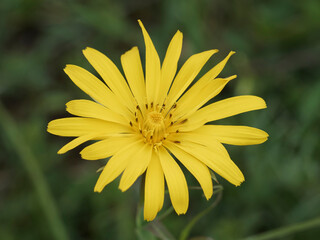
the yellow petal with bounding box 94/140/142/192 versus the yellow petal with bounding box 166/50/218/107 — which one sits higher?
the yellow petal with bounding box 166/50/218/107

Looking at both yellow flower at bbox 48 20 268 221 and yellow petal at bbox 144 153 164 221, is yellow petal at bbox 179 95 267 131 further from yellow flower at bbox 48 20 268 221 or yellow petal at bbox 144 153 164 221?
yellow petal at bbox 144 153 164 221

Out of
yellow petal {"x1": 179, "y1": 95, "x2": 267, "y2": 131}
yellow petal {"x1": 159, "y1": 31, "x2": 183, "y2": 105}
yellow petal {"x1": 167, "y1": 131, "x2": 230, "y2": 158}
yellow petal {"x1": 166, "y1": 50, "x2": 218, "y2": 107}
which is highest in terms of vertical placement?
yellow petal {"x1": 159, "y1": 31, "x2": 183, "y2": 105}

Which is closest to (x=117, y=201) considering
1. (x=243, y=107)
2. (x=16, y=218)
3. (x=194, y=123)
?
(x=16, y=218)

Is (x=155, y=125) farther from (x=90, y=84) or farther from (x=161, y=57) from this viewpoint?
(x=161, y=57)

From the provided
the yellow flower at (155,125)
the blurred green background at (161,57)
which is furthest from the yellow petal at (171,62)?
the blurred green background at (161,57)

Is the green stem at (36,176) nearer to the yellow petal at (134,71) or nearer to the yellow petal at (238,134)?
the yellow petal at (134,71)

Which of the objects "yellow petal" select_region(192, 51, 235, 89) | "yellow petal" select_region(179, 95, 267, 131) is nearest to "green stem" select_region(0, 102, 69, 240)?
"yellow petal" select_region(179, 95, 267, 131)
